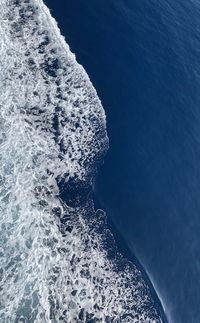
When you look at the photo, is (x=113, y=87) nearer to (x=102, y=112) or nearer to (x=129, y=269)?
(x=102, y=112)

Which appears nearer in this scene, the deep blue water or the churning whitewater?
the churning whitewater

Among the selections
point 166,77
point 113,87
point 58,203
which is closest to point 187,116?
point 166,77

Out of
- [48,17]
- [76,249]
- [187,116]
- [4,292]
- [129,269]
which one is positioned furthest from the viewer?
[187,116]

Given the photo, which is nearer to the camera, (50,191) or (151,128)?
(50,191)

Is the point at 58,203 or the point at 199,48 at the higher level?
the point at 199,48
